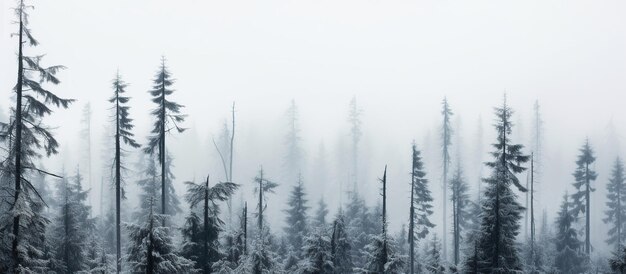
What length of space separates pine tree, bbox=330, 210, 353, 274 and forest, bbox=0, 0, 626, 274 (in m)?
0.09

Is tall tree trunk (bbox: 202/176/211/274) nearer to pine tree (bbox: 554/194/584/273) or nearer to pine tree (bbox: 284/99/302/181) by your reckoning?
pine tree (bbox: 554/194/584/273)

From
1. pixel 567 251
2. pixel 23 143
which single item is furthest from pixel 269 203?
pixel 23 143

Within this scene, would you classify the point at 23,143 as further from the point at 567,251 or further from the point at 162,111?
the point at 567,251

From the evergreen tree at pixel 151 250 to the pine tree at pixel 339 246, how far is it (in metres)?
11.6

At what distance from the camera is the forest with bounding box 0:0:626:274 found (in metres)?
14.8

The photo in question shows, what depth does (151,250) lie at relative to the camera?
47.8ft

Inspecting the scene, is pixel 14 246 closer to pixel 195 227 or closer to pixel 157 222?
pixel 157 222

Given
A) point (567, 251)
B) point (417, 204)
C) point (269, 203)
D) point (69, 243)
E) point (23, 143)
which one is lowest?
point (567, 251)

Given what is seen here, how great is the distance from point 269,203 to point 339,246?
4350cm

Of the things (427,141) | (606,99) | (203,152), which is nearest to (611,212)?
(427,141)

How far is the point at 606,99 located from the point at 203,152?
131 metres

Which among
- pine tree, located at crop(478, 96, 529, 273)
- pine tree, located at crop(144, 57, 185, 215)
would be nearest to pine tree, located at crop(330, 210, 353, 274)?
pine tree, located at crop(478, 96, 529, 273)

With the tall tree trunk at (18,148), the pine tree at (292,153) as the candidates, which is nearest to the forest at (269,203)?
the tall tree trunk at (18,148)

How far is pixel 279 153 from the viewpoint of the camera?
76812 mm
